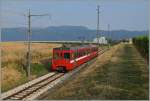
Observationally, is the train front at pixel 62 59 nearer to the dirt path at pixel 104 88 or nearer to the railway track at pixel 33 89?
the railway track at pixel 33 89

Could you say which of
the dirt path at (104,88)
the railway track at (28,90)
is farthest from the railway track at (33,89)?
the dirt path at (104,88)

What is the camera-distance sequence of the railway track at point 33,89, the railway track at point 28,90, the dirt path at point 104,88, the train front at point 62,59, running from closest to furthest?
the railway track at point 28,90
the railway track at point 33,89
the dirt path at point 104,88
the train front at point 62,59

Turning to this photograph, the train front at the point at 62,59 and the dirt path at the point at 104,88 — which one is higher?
the train front at the point at 62,59

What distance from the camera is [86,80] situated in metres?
27.7

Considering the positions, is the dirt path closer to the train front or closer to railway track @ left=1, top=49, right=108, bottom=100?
railway track @ left=1, top=49, right=108, bottom=100

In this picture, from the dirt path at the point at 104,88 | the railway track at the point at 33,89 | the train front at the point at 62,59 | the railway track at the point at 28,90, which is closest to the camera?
the railway track at the point at 28,90

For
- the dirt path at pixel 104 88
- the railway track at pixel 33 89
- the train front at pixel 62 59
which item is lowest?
the railway track at pixel 33 89

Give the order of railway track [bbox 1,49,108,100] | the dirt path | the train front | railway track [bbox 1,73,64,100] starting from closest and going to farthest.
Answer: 1. railway track [bbox 1,73,64,100]
2. railway track [bbox 1,49,108,100]
3. the dirt path
4. the train front

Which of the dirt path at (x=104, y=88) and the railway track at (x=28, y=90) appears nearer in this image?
the railway track at (x=28, y=90)

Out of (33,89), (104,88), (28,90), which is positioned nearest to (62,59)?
(104,88)

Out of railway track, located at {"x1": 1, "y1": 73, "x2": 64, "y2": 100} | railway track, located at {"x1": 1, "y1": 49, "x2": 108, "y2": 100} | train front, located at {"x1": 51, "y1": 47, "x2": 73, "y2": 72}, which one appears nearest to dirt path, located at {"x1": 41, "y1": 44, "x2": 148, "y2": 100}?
railway track, located at {"x1": 1, "y1": 49, "x2": 108, "y2": 100}

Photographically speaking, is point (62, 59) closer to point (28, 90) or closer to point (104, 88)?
point (104, 88)

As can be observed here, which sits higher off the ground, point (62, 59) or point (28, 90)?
point (62, 59)

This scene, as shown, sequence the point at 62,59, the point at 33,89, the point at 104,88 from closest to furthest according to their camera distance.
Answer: the point at 33,89 < the point at 104,88 < the point at 62,59
